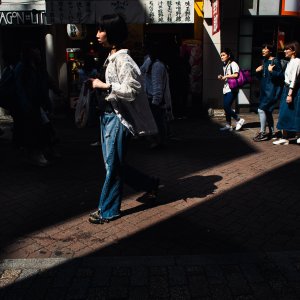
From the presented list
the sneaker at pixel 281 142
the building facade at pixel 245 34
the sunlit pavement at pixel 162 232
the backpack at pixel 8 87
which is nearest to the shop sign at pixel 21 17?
the building facade at pixel 245 34

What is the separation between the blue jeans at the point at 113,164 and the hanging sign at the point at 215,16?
6.07 metres

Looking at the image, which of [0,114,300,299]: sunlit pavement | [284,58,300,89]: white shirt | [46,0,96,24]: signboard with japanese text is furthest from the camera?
[46,0,96,24]: signboard with japanese text

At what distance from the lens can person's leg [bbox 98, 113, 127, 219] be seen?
3864mm

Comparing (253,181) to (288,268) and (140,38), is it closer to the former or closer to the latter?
(288,268)

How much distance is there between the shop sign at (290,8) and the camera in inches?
396

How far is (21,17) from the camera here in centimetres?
1006

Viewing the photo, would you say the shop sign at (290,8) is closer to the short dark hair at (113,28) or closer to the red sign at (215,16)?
the red sign at (215,16)

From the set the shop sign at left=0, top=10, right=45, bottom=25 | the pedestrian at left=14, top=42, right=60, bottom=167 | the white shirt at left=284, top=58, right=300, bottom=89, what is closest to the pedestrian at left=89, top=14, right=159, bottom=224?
the pedestrian at left=14, top=42, right=60, bottom=167

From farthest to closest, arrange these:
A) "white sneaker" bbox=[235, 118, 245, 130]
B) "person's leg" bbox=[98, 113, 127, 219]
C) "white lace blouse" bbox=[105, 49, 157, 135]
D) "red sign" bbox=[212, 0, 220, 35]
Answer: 1. "red sign" bbox=[212, 0, 220, 35]
2. "white sneaker" bbox=[235, 118, 245, 130]
3. "person's leg" bbox=[98, 113, 127, 219]
4. "white lace blouse" bbox=[105, 49, 157, 135]

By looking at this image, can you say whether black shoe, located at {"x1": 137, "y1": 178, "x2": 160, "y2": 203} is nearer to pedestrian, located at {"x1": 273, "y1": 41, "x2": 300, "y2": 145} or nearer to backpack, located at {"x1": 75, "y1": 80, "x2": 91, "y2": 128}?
backpack, located at {"x1": 75, "y1": 80, "x2": 91, "y2": 128}

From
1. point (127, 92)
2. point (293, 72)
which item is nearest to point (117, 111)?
point (127, 92)

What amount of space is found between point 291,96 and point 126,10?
486cm

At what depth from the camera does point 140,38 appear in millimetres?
11445

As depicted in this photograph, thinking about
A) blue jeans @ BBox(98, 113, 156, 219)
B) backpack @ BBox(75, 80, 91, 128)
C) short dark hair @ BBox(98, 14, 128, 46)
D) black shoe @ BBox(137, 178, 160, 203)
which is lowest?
black shoe @ BBox(137, 178, 160, 203)
